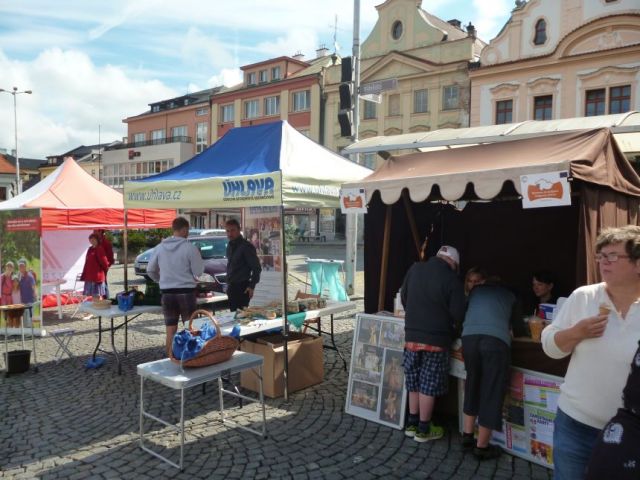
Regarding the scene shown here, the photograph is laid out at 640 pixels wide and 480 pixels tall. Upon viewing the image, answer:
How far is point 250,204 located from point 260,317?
4.28 ft

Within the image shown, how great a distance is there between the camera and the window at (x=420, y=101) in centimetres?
2912

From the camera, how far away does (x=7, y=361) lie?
6.20 meters

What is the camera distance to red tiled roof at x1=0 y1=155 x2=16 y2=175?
202 ft

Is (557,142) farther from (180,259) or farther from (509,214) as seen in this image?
(180,259)

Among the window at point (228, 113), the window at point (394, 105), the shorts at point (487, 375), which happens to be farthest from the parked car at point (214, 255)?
the window at point (228, 113)

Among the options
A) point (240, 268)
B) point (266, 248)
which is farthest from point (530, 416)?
point (240, 268)

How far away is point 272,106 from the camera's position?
3762 cm

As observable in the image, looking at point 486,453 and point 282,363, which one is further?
point 282,363

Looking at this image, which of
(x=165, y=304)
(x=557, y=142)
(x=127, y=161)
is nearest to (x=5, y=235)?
(x=165, y=304)

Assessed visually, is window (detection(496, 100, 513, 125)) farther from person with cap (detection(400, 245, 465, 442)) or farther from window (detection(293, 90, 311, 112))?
person with cap (detection(400, 245, 465, 442))

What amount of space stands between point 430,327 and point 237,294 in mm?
3137

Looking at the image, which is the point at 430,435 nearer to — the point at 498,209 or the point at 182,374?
the point at 182,374

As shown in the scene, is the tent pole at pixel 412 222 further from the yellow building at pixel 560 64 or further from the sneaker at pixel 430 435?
the yellow building at pixel 560 64

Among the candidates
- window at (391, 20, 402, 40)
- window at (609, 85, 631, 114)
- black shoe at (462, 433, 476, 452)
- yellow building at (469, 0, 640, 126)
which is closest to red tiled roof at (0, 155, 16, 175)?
window at (391, 20, 402, 40)
